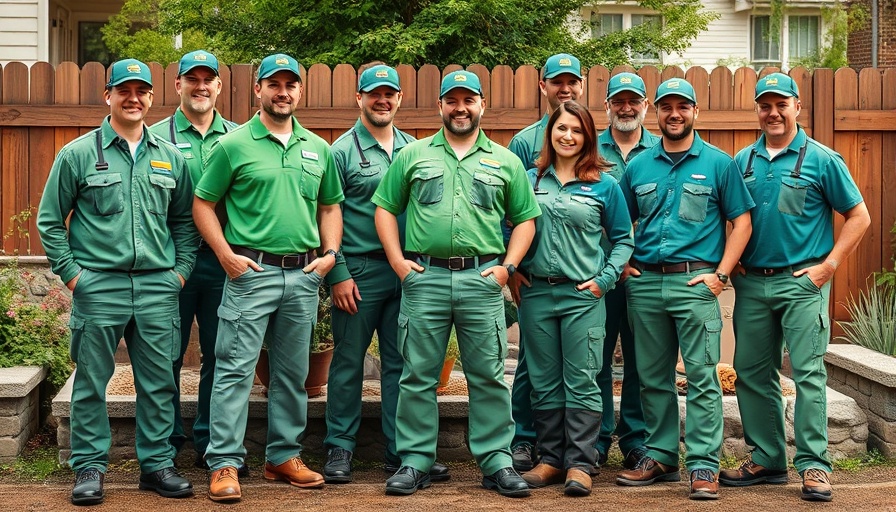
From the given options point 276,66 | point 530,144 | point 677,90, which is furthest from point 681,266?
point 276,66

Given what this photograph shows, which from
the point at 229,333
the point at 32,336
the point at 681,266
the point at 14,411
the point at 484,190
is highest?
the point at 484,190

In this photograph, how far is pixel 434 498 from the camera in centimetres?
567

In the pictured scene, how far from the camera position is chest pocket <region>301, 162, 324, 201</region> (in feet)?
18.6

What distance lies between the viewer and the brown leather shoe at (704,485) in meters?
5.67

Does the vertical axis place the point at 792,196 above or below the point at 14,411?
above

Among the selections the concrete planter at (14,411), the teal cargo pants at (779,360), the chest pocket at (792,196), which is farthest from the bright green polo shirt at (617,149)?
the concrete planter at (14,411)

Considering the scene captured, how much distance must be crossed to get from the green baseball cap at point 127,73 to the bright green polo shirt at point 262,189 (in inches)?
20.1

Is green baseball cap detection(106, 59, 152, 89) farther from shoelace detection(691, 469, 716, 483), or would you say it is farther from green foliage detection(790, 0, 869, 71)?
shoelace detection(691, 469, 716, 483)

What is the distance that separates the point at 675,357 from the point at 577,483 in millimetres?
904

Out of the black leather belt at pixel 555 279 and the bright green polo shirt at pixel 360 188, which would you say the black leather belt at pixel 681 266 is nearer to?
the black leather belt at pixel 555 279

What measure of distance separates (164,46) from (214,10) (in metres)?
2.26

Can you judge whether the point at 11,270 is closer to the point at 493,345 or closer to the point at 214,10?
the point at 493,345

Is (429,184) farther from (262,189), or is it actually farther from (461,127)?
(262,189)

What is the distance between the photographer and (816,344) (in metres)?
5.75
